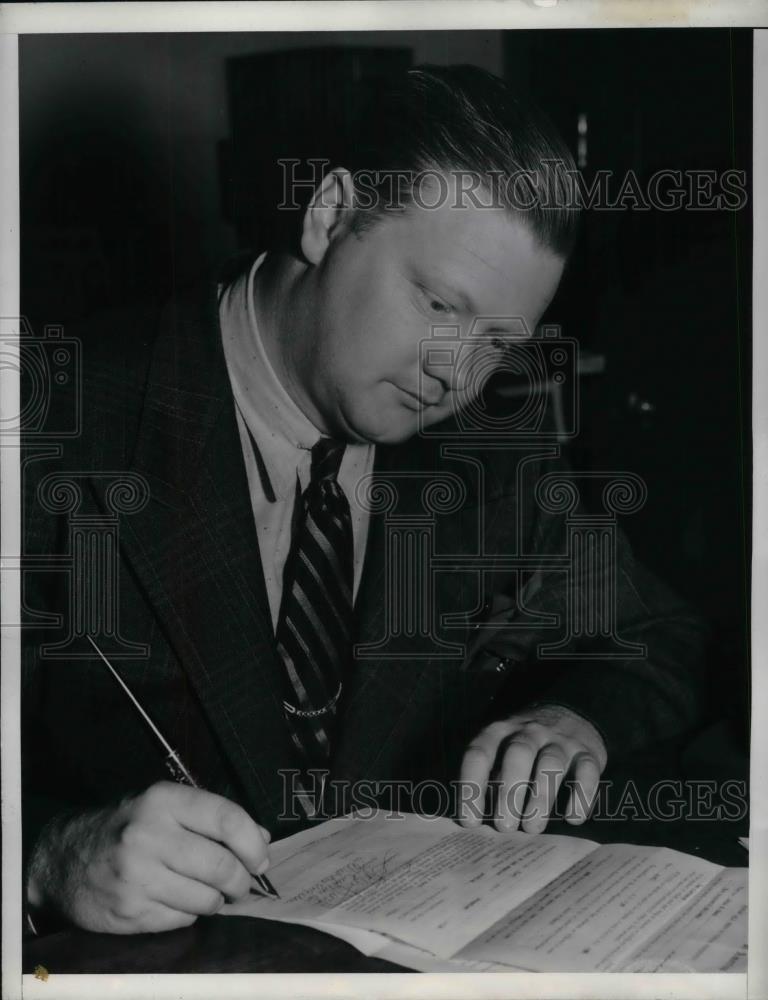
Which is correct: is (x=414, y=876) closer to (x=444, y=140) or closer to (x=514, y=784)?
(x=514, y=784)

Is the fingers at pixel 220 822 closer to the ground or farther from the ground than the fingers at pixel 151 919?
farther from the ground

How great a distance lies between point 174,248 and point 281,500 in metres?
0.46

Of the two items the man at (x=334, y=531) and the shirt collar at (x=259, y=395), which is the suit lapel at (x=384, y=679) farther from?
the shirt collar at (x=259, y=395)

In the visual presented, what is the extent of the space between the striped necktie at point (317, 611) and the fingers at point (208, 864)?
0.22 meters

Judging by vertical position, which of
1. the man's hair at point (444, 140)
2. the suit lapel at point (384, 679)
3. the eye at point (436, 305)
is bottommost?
the suit lapel at point (384, 679)

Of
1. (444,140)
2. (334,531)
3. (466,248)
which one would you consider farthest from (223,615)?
(444,140)

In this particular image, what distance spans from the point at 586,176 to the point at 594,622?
762mm

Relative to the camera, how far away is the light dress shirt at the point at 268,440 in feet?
5.75

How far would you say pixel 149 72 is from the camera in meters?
1.75

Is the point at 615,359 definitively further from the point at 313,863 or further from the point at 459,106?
the point at 313,863

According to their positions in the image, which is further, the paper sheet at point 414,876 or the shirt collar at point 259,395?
the shirt collar at point 259,395

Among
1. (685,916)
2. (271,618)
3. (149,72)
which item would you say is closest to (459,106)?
(149,72)

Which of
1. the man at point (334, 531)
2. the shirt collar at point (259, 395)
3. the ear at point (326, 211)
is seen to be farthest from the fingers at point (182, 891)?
the ear at point (326, 211)

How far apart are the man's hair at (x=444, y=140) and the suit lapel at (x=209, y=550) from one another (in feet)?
1.17
